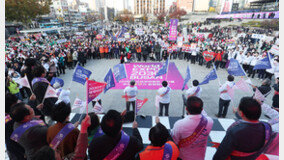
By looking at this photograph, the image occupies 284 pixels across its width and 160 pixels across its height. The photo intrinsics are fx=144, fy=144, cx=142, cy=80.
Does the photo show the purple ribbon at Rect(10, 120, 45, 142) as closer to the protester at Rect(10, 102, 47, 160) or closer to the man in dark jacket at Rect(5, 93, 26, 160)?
the protester at Rect(10, 102, 47, 160)

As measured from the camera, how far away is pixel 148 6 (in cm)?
10000

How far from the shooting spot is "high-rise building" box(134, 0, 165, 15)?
97.7m

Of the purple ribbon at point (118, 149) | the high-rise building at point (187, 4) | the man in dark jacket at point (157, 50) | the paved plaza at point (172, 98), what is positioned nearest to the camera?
the purple ribbon at point (118, 149)

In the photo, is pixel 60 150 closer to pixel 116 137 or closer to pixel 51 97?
pixel 116 137

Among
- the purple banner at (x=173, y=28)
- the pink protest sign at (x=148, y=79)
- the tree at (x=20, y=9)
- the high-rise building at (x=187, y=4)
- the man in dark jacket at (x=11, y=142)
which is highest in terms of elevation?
the high-rise building at (x=187, y=4)

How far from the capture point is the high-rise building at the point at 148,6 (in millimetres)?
97688

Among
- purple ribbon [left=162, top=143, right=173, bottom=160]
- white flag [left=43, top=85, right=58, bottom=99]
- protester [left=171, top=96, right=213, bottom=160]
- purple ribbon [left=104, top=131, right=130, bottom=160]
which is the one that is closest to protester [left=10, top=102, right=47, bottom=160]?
purple ribbon [left=104, top=131, right=130, bottom=160]

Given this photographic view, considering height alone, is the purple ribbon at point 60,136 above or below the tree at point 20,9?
below

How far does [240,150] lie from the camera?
182cm

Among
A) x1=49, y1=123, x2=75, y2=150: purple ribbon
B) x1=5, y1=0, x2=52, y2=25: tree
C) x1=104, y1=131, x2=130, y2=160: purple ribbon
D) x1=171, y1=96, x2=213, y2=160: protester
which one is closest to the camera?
x1=104, y1=131, x2=130, y2=160: purple ribbon

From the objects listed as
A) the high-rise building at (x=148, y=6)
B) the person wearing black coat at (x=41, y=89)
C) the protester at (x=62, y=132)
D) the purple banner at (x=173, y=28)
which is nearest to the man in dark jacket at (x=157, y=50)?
the purple banner at (x=173, y=28)

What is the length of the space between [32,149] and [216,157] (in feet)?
8.69

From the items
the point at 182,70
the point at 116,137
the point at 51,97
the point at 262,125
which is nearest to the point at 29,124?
the point at 116,137

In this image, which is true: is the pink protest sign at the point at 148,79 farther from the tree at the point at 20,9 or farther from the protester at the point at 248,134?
the tree at the point at 20,9
